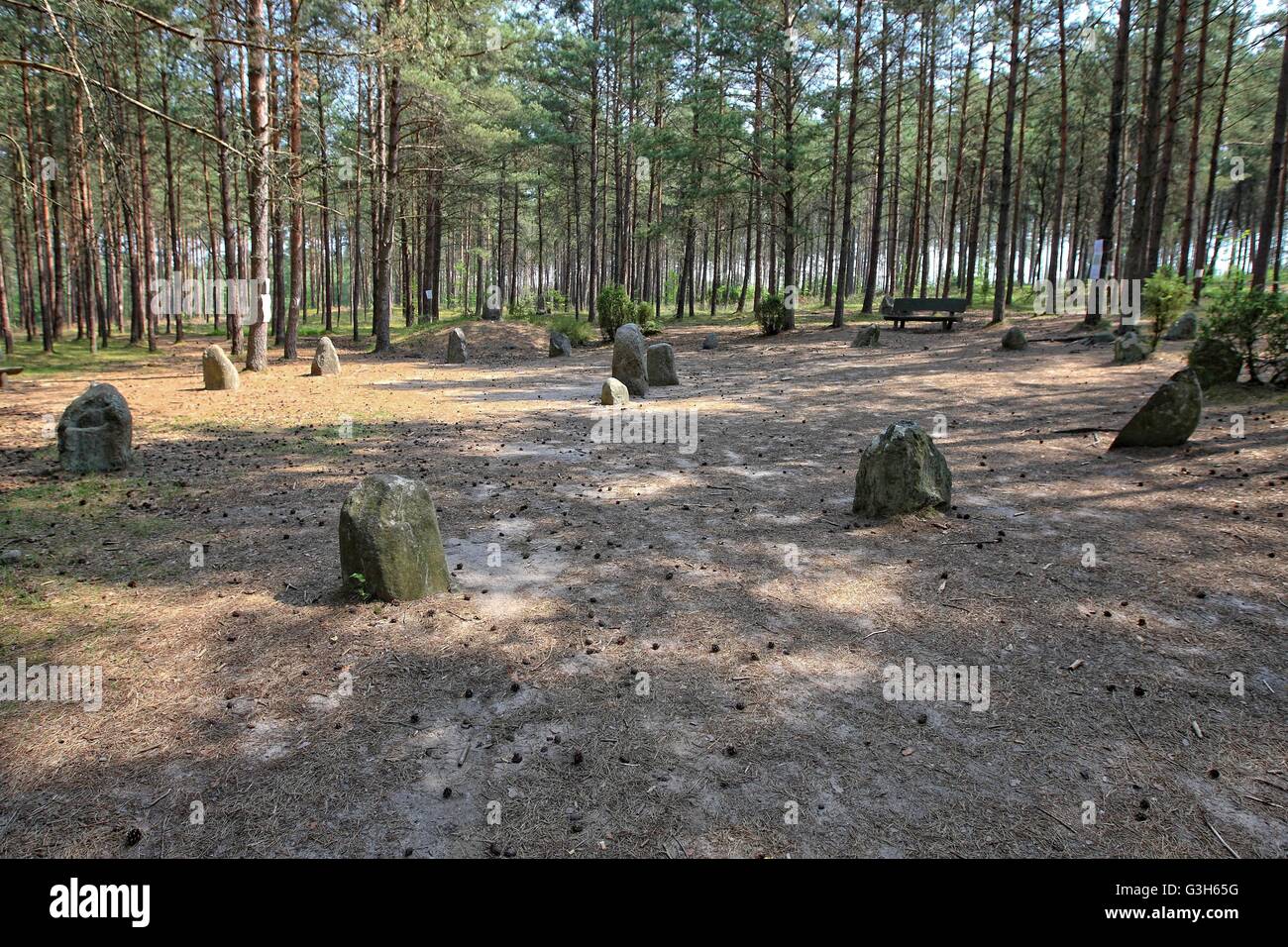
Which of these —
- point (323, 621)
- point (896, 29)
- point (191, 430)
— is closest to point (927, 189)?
point (896, 29)

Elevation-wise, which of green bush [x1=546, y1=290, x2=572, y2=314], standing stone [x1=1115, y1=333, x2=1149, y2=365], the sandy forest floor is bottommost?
the sandy forest floor

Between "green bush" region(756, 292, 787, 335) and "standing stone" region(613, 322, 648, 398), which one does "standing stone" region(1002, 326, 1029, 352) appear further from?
"standing stone" region(613, 322, 648, 398)

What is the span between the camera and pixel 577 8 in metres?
32.0

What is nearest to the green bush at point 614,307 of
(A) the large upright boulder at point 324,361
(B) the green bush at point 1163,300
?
(A) the large upright boulder at point 324,361

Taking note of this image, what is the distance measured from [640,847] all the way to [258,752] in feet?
6.58

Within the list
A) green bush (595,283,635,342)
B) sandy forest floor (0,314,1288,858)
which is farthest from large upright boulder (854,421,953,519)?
green bush (595,283,635,342)

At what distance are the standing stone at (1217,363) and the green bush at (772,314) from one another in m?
15.7

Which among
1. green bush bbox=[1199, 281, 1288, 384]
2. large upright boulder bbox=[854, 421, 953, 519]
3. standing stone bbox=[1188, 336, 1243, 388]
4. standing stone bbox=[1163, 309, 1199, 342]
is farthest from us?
standing stone bbox=[1163, 309, 1199, 342]

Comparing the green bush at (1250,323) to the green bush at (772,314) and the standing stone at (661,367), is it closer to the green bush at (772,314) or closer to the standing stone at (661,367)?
the standing stone at (661,367)

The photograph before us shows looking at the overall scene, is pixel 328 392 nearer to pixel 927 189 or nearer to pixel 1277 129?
pixel 1277 129

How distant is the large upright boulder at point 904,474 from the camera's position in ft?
22.0

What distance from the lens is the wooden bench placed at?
77.0ft

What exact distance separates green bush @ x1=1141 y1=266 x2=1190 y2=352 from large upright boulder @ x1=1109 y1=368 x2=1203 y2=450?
813cm

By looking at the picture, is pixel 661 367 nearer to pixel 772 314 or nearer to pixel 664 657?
pixel 772 314
